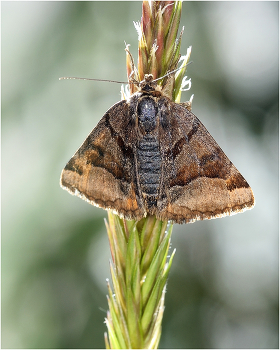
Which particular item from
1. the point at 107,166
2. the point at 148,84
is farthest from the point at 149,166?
the point at 148,84

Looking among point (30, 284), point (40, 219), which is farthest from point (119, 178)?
point (30, 284)

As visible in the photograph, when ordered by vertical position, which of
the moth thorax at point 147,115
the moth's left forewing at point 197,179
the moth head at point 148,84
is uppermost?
the moth head at point 148,84

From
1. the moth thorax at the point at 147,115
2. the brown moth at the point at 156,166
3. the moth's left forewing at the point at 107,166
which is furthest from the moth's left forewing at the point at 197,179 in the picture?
the moth's left forewing at the point at 107,166

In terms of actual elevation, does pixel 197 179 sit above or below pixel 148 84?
below

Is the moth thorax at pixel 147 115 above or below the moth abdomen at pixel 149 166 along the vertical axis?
above

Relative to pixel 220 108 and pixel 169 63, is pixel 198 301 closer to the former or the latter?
pixel 220 108

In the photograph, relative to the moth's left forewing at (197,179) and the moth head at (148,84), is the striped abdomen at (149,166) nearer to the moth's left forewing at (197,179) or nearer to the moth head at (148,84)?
the moth's left forewing at (197,179)

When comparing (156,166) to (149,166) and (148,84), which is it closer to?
(149,166)

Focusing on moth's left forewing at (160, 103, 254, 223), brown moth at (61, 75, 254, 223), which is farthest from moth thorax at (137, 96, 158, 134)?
moth's left forewing at (160, 103, 254, 223)

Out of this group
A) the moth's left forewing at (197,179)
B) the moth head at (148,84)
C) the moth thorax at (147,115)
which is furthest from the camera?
the moth thorax at (147,115)
